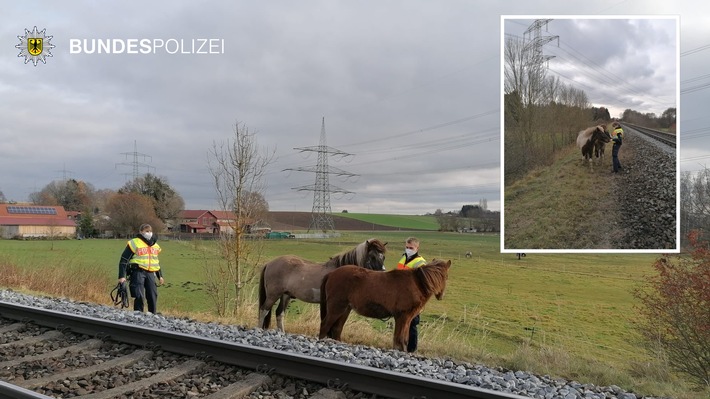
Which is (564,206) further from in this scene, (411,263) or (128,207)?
(128,207)

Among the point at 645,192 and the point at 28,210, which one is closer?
the point at 645,192

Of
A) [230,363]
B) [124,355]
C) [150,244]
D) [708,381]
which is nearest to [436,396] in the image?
[230,363]

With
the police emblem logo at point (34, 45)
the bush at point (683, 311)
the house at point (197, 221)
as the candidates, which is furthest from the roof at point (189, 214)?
the bush at point (683, 311)

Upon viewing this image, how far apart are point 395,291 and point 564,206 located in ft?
25.3

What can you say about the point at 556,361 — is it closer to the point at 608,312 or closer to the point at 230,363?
the point at 230,363

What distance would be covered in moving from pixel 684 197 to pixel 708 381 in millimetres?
4972

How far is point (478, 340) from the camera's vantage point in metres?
11.2

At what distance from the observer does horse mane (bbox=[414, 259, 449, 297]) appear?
6.88 meters

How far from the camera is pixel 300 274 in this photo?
8531 mm

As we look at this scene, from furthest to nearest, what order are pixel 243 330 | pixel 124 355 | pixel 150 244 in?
pixel 150 244 → pixel 243 330 → pixel 124 355

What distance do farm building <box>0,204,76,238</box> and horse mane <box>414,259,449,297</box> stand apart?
75.0ft

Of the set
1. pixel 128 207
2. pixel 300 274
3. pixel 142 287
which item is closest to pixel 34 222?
pixel 128 207

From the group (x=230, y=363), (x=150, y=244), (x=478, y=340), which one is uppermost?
(x=150, y=244)

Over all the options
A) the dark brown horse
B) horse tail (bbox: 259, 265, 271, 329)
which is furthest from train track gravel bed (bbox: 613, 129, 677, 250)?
horse tail (bbox: 259, 265, 271, 329)
